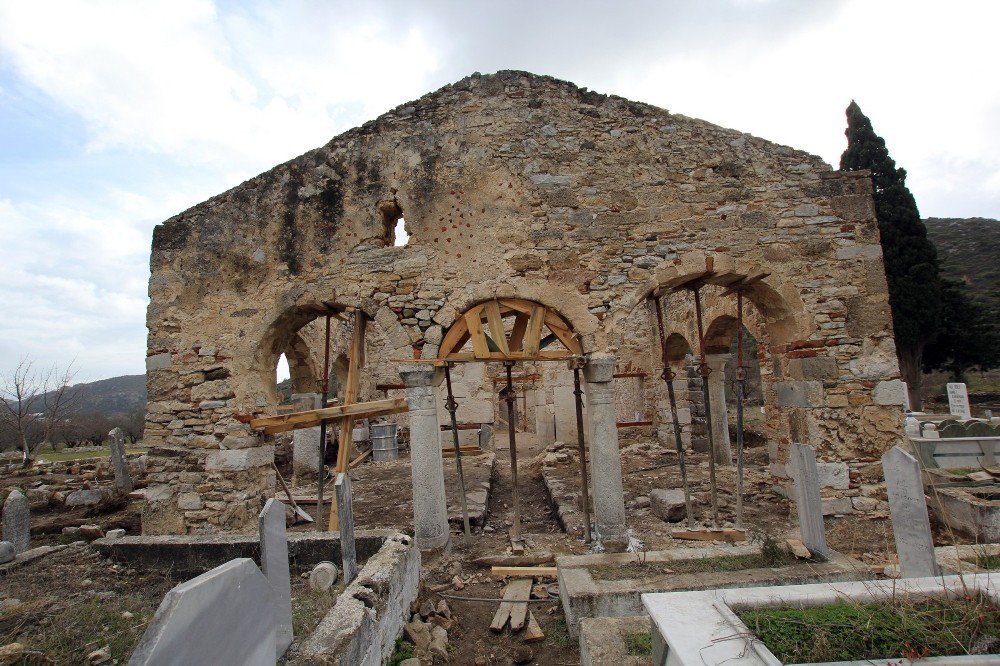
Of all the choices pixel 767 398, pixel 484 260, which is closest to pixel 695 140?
pixel 484 260

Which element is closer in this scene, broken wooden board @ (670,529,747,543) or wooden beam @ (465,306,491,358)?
broken wooden board @ (670,529,747,543)

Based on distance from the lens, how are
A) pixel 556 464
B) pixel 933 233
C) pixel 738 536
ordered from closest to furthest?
1. pixel 738 536
2. pixel 556 464
3. pixel 933 233

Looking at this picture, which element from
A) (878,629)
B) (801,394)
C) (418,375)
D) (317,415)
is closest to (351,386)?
(317,415)

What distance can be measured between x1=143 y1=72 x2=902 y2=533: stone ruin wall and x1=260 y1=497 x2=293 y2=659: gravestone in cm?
333

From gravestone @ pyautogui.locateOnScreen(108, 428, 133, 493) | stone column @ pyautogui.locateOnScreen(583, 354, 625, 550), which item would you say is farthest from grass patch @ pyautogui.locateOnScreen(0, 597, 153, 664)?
gravestone @ pyautogui.locateOnScreen(108, 428, 133, 493)

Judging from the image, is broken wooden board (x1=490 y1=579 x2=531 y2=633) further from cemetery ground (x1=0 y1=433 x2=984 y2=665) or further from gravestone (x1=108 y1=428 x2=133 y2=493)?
gravestone (x1=108 y1=428 x2=133 y2=493)

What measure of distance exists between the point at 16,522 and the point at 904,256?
25.2 metres

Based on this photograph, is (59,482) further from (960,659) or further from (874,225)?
(874,225)

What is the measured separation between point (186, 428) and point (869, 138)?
25048 millimetres

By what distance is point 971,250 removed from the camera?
1492 inches

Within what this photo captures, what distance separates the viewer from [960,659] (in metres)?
1.79

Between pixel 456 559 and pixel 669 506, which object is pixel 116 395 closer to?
pixel 456 559

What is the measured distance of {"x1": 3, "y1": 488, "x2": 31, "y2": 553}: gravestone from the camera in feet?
17.2

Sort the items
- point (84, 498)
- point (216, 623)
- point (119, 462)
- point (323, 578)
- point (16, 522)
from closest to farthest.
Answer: point (216, 623) < point (323, 578) < point (16, 522) < point (84, 498) < point (119, 462)
